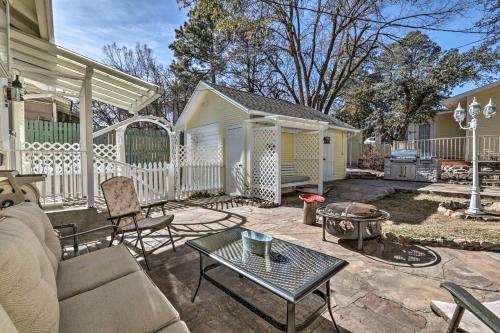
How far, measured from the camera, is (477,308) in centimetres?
136

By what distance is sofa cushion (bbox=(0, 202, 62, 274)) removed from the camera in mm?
1782

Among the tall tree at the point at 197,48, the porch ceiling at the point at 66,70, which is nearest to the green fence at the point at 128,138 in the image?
the porch ceiling at the point at 66,70

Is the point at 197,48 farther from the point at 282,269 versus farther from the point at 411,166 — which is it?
the point at 282,269

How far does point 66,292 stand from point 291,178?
6.86 metres

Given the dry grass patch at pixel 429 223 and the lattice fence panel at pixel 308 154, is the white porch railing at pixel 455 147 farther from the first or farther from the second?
the lattice fence panel at pixel 308 154

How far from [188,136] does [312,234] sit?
7.63 meters

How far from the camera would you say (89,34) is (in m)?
10.0

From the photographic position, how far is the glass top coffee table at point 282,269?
168 centimetres

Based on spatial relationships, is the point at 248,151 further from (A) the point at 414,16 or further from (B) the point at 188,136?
(A) the point at 414,16

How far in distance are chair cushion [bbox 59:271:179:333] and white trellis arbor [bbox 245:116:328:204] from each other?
5.59 metres

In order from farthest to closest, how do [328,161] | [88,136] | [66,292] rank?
1. [328,161]
2. [88,136]
3. [66,292]

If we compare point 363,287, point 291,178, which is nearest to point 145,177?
point 291,178

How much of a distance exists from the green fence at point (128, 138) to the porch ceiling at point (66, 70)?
13.0ft

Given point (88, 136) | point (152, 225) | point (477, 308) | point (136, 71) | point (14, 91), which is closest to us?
point (477, 308)
